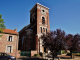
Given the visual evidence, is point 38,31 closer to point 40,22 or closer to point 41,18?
point 40,22

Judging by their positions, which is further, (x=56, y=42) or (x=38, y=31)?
(x=38, y=31)

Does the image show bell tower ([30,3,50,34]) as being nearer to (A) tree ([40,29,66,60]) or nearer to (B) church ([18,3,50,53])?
(B) church ([18,3,50,53])

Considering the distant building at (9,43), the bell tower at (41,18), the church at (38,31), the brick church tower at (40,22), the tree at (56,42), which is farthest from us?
the bell tower at (41,18)

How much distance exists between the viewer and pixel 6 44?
18.6 metres

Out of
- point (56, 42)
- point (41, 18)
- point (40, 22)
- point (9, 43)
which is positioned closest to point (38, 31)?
point (40, 22)

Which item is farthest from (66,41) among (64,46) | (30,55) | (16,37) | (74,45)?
(16,37)

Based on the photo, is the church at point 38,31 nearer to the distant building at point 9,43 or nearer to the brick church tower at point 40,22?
the brick church tower at point 40,22

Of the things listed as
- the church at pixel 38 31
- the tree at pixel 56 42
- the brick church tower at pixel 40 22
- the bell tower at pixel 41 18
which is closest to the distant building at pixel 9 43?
the church at pixel 38 31

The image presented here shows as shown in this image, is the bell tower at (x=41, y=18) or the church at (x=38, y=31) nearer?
the church at (x=38, y=31)

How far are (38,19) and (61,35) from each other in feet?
40.1

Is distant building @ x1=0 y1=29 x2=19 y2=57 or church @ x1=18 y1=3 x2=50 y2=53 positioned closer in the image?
distant building @ x1=0 y1=29 x2=19 y2=57

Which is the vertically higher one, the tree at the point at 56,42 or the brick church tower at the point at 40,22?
the brick church tower at the point at 40,22

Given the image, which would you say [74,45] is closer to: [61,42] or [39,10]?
[61,42]

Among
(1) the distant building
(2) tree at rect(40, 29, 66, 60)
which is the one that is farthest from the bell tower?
(2) tree at rect(40, 29, 66, 60)
